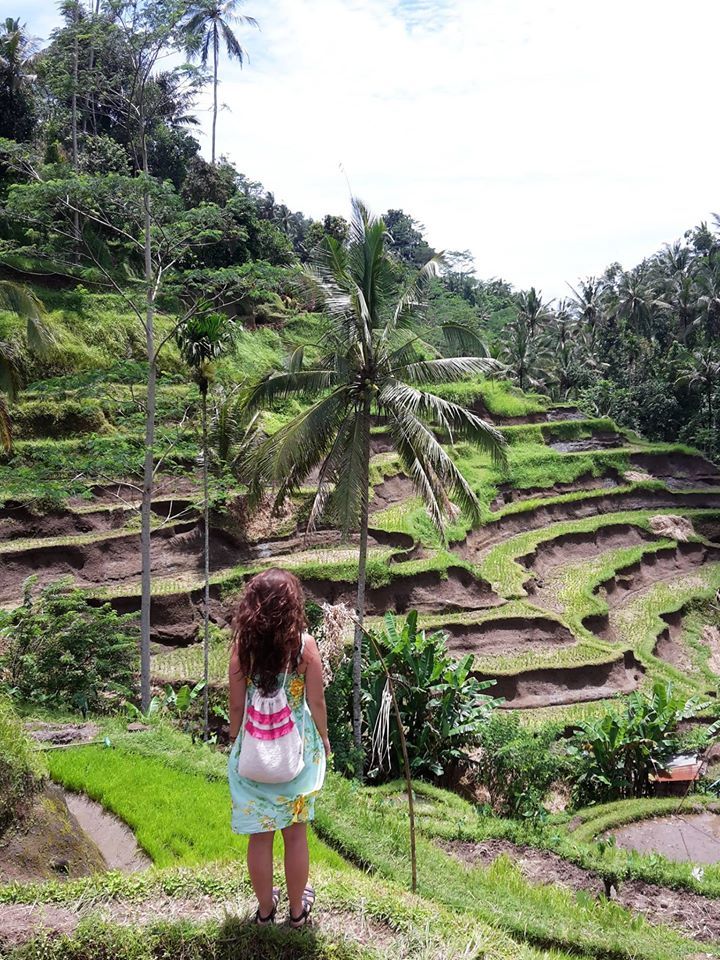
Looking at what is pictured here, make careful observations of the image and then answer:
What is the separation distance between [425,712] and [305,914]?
30.0ft

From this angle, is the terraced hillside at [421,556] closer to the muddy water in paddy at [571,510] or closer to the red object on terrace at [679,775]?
the muddy water in paddy at [571,510]

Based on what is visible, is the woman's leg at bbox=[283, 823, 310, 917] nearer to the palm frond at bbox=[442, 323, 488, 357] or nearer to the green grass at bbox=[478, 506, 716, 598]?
the palm frond at bbox=[442, 323, 488, 357]

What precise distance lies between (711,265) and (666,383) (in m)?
10.5

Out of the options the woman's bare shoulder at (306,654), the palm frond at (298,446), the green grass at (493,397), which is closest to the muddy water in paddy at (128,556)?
the palm frond at (298,446)

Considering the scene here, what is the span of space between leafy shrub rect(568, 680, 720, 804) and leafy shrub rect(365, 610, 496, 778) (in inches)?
70.1

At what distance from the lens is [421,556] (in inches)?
938

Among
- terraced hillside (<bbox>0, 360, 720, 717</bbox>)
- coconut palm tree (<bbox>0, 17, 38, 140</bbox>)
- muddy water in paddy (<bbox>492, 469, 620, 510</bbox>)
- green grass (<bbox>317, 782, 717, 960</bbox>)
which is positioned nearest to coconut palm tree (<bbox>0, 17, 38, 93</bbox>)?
coconut palm tree (<bbox>0, 17, 38, 140</bbox>)

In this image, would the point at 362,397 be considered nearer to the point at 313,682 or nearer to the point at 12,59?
the point at 313,682

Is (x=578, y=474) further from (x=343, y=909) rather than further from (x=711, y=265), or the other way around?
(x=343, y=909)

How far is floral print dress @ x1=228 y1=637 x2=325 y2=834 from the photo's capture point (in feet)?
13.1

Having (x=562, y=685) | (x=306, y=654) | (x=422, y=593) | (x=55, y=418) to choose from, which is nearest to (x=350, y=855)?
(x=306, y=654)

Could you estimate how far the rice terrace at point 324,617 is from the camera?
5.35 m

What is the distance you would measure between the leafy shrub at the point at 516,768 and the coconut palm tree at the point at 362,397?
2316mm

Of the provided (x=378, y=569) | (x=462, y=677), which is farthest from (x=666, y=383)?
(x=462, y=677)
